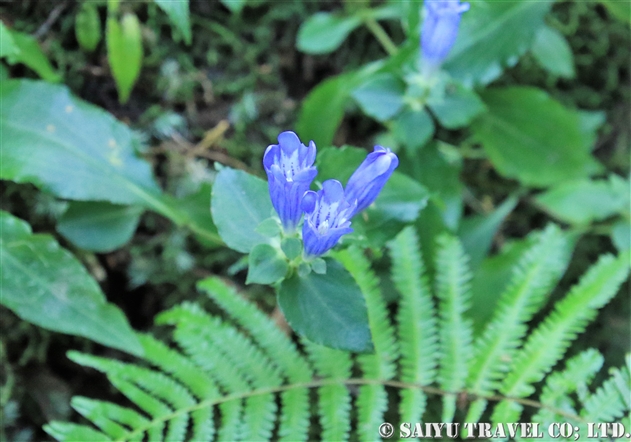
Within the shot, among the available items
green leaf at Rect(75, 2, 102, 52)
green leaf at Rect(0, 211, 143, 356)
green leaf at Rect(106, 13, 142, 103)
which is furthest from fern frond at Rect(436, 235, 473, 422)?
green leaf at Rect(75, 2, 102, 52)

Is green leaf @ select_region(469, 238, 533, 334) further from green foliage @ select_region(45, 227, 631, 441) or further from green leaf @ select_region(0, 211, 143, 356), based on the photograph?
green leaf @ select_region(0, 211, 143, 356)

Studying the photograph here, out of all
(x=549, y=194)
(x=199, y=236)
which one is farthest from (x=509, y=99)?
(x=199, y=236)

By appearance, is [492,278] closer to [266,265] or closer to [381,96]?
[381,96]

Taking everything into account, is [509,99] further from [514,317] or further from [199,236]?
[199,236]

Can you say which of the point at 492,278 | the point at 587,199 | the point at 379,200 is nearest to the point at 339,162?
the point at 379,200

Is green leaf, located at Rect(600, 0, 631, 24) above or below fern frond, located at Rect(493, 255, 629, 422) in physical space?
above

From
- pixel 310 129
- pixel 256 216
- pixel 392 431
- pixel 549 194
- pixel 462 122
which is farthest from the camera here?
pixel 549 194
